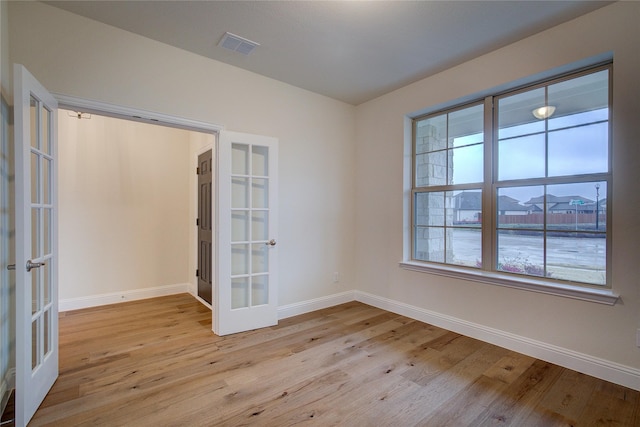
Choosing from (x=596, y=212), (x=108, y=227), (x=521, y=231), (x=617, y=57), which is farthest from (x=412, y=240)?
(x=108, y=227)

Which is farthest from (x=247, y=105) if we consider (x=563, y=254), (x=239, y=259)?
(x=563, y=254)

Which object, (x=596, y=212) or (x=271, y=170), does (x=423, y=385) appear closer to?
(x=596, y=212)

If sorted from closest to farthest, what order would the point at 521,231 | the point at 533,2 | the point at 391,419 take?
the point at 391,419, the point at 533,2, the point at 521,231

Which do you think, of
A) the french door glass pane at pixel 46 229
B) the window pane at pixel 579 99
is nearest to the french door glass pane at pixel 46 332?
the french door glass pane at pixel 46 229

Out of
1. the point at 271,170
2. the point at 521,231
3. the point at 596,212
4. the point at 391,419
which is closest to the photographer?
the point at 391,419

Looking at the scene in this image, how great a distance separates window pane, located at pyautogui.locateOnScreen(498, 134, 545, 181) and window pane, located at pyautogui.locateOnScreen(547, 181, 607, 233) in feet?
0.72

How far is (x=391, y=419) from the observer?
5.86ft

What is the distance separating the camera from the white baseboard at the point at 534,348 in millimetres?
2129

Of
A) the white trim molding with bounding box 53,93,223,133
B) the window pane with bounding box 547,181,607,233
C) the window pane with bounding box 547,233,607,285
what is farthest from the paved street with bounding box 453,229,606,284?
the white trim molding with bounding box 53,93,223,133

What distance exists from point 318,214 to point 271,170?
0.91m

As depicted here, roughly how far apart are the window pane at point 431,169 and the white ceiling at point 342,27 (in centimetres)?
94

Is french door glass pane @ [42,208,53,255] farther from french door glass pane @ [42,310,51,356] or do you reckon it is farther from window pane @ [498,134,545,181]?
window pane @ [498,134,545,181]

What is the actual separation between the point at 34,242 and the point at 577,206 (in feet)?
13.4

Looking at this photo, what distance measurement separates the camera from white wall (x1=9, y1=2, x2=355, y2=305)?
224cm
